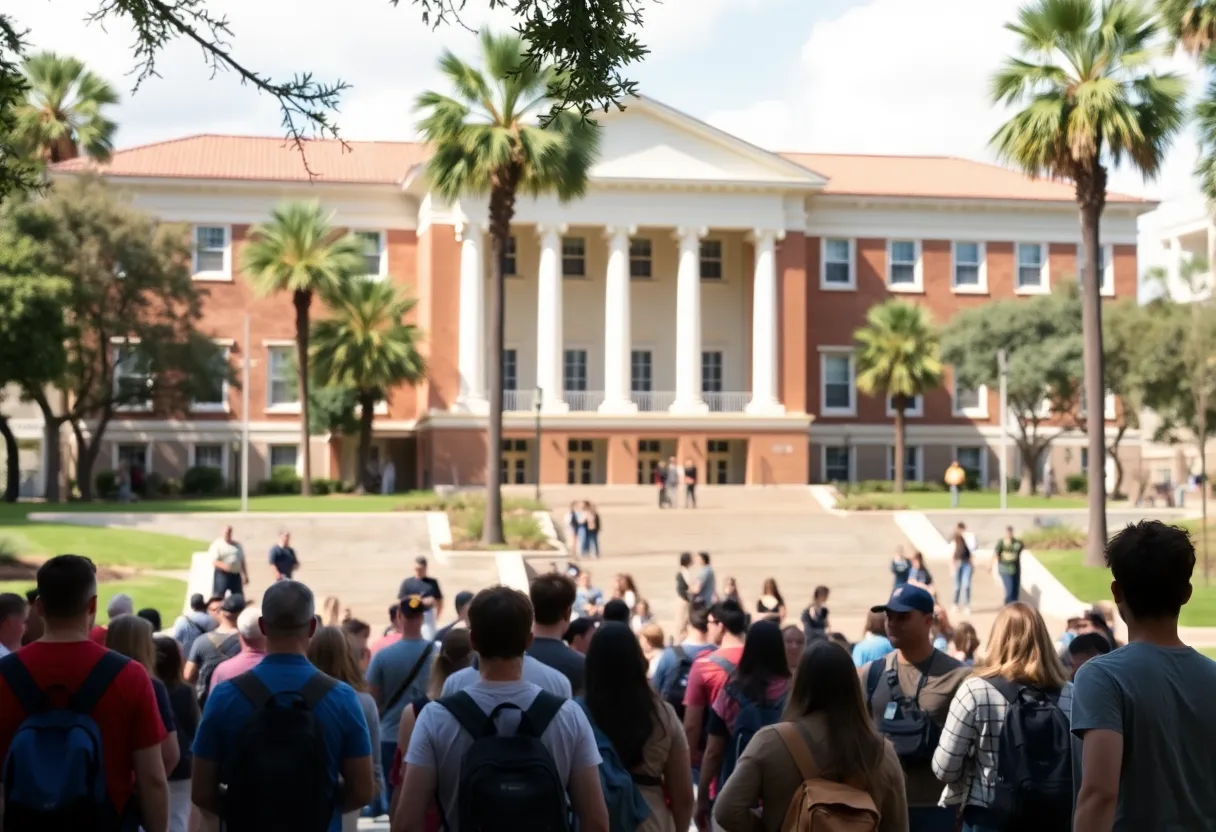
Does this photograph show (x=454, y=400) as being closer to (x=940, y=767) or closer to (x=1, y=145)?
(x=1, y=145)

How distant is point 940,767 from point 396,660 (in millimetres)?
3775

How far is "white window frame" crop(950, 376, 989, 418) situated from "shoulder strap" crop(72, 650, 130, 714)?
56.6m

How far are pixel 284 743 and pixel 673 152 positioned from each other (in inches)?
1965

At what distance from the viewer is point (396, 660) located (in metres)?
8.94

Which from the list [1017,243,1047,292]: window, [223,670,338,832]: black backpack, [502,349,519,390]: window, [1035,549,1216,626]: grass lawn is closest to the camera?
[223,670,338,832]: black backpack

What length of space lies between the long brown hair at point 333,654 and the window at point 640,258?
166 ft

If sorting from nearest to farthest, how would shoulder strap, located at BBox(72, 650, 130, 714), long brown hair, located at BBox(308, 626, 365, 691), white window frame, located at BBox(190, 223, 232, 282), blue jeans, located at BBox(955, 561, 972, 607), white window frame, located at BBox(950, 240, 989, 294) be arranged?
1. shoulder strap, located at BBox(72, 650, 130, 714)
2. long brown hair, located at BBox(308, 626, 365, 691)
3. blue jeans, located at BBox(955, 561, 972, 607)
4. white window frame, located at BBox(190, 223, 232, 282)
5. white window frame, located at BBox(950, 240, 989, 294)

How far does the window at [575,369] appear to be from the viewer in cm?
5731

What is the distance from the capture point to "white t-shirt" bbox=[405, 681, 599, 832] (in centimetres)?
476

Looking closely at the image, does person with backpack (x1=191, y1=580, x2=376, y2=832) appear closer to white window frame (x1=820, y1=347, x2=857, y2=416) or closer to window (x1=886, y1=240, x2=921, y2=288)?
white window frame (x1=820, y1=347, x2=857, y2=416)

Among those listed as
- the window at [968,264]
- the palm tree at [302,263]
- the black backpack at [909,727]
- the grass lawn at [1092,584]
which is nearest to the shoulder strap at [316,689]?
the black backpack at [909,727]

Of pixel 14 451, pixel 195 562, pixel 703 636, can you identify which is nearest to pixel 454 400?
pixel 14 451

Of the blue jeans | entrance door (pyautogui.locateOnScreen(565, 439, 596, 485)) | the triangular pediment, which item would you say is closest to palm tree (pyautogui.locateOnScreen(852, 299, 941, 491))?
the triangular pediment

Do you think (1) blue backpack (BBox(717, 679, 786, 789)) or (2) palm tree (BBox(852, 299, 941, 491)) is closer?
(1) blue backpack (BBox(717, 679, 786, 789))
